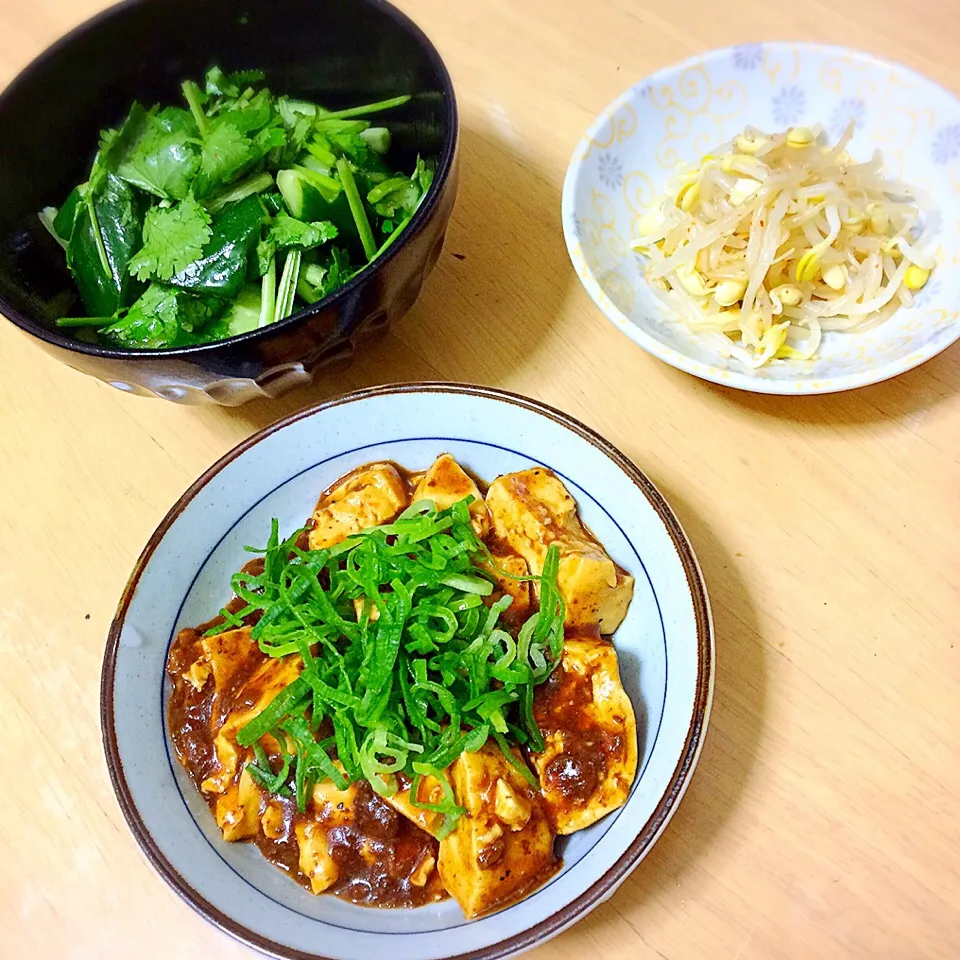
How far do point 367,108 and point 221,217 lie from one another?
34 cm

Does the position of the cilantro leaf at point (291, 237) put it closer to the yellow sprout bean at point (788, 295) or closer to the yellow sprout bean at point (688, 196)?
the yellow sprout bean at point (688, 196)

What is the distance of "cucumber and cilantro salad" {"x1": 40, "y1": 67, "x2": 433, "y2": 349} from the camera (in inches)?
54.3

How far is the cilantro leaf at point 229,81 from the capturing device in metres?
1.59

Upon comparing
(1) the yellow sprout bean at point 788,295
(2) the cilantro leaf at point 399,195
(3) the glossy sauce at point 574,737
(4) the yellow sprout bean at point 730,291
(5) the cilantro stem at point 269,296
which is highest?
(2) the cilantro leaf at point 399,195

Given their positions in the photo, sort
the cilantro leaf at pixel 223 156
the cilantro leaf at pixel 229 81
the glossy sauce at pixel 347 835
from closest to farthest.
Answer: the glossy sauce at pixel 347 835 → the cilantro leaf at pixel 223 156 → the cilantro leaf at pixel 229 81

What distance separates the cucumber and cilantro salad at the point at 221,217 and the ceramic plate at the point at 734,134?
0.36m

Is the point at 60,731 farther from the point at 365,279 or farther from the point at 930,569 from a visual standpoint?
the point at 930,569

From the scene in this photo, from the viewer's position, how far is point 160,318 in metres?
1.35

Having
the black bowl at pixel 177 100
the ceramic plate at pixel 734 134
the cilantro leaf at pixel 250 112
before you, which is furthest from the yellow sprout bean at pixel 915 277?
the cilantro leaf at pixel 250 112

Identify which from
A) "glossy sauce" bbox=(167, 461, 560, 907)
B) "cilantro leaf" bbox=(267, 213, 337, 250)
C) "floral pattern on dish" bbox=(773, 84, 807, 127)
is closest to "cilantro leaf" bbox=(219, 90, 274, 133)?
"cilantro leaf" bbox=(267, 213, 337, 250)

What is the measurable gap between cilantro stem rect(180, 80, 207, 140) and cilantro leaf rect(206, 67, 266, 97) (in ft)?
0.10

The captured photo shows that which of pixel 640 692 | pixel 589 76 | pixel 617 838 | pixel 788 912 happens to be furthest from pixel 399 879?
pixel 589 76

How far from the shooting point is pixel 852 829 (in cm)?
119

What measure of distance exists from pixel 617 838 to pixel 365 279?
2.65 ft
